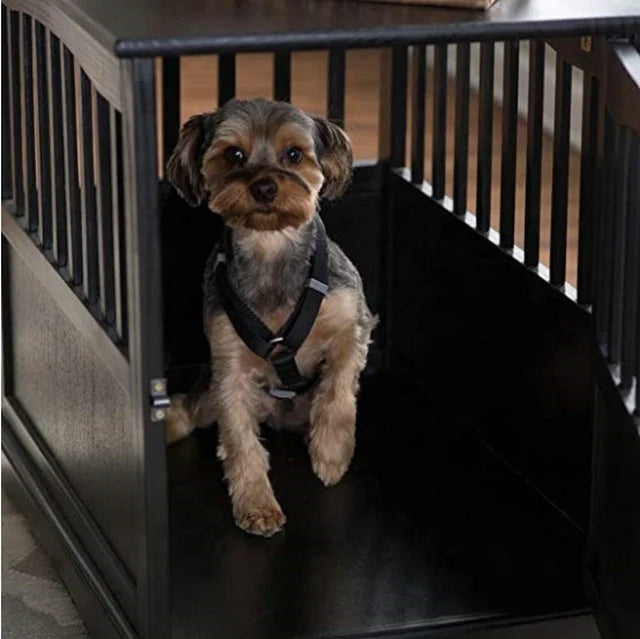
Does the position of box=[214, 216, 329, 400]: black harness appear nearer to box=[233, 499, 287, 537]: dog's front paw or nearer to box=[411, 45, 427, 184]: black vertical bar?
box=[233, 499, 287, 537]: dog's front paw

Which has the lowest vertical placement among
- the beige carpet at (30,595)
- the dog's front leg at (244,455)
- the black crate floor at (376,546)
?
the beige carpet at (30,595)

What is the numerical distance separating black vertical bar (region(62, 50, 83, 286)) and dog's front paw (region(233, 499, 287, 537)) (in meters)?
0.35

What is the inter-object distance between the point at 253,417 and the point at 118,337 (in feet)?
1.57

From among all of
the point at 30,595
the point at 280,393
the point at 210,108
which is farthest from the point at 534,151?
the point at 210,108

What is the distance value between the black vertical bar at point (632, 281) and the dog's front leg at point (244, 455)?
50cm

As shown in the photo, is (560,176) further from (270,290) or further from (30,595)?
(30,595)

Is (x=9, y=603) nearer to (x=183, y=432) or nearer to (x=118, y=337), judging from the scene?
(x=183, y=432)

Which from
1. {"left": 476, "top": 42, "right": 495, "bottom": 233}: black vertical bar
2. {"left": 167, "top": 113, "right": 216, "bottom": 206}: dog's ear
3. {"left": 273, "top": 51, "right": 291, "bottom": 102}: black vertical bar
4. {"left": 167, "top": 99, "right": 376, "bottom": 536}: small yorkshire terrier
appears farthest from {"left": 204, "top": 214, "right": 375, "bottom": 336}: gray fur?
{"left": 273, "top": 51, "right": 291, "bottom": 102}: black vertical bar

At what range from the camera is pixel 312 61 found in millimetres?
5129

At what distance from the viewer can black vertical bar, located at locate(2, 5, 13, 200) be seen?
2.18 meters

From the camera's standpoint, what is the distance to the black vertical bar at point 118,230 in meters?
1.70

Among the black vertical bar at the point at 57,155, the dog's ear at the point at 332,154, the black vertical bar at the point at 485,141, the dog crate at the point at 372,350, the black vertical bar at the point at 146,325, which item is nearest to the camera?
the black vertical bar at the point at 146,325

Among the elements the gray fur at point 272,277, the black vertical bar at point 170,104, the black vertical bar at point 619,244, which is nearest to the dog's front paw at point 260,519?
the gray fur at point 272,277

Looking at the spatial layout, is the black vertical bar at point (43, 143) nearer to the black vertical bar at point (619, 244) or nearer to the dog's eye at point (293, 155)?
the dog's eye at point (293, 155)
